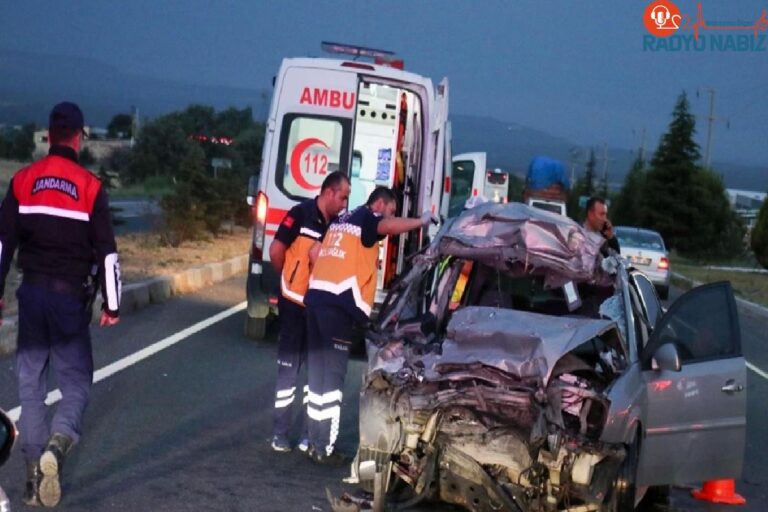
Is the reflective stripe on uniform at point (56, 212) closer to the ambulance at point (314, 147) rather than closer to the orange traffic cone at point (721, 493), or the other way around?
the orange traffic cone at point (721, 493)

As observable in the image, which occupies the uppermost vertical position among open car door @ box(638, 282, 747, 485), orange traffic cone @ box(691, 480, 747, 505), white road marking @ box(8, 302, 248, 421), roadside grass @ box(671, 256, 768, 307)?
open car door @ box(638, 282, 747, 485)

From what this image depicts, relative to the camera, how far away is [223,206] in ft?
97.5

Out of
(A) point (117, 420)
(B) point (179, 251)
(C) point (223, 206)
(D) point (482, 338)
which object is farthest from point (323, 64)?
(C) point (223, 206)

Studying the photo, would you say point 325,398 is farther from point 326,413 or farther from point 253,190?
point 253,190

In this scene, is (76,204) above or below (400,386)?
above

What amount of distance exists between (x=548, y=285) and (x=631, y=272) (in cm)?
60

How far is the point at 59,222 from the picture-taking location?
7062 millimetres

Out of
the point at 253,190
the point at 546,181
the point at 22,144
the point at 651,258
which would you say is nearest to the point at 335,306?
the point at 253,190

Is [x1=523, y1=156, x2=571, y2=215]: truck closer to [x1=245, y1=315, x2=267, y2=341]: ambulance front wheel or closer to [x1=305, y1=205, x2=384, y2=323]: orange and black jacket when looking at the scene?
[x1=245, y1=315, x2=267, y2=341]: ambulance front wheel

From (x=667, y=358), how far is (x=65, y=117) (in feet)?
11.2

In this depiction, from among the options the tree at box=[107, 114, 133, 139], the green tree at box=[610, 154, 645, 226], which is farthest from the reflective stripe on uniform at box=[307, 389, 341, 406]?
the tree at box=[107, 114, 133, 139]

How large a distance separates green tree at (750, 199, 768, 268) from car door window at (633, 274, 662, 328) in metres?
36.7

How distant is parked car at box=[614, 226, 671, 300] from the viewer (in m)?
28.6

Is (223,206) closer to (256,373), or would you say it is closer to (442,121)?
(442,121)
